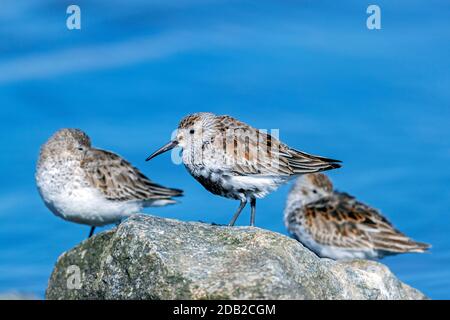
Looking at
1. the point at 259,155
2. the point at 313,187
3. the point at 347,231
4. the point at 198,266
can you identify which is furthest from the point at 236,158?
the point at 313,187

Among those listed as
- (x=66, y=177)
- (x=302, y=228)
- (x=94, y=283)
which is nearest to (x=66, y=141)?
(x=66, y=177)

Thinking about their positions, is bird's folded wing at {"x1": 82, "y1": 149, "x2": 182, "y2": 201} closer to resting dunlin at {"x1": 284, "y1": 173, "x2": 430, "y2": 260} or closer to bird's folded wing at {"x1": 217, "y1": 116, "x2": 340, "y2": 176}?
resting dunlin at {"x1": 284, "y1": 173, "x2": 430, "y2": 260}

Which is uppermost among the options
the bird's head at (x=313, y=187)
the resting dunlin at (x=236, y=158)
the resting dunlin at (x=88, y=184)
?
the bird's head at (x=313, y=187)

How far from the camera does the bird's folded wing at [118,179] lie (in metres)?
16.5

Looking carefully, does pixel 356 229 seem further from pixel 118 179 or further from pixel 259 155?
pixel 259 155

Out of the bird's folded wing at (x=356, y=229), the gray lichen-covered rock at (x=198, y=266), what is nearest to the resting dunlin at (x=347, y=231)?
the bird's folded wing at (x=356, y=229)

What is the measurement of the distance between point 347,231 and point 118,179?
166 inches

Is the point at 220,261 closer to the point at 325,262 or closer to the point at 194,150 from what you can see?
the point at 325,262

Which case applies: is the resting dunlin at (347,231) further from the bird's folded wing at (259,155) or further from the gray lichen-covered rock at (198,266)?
the gray lichen-covered rock at (198,266)

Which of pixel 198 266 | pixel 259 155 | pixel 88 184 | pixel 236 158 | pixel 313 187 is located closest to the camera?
pixel 198 266

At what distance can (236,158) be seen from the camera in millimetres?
12477

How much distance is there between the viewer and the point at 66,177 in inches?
635
